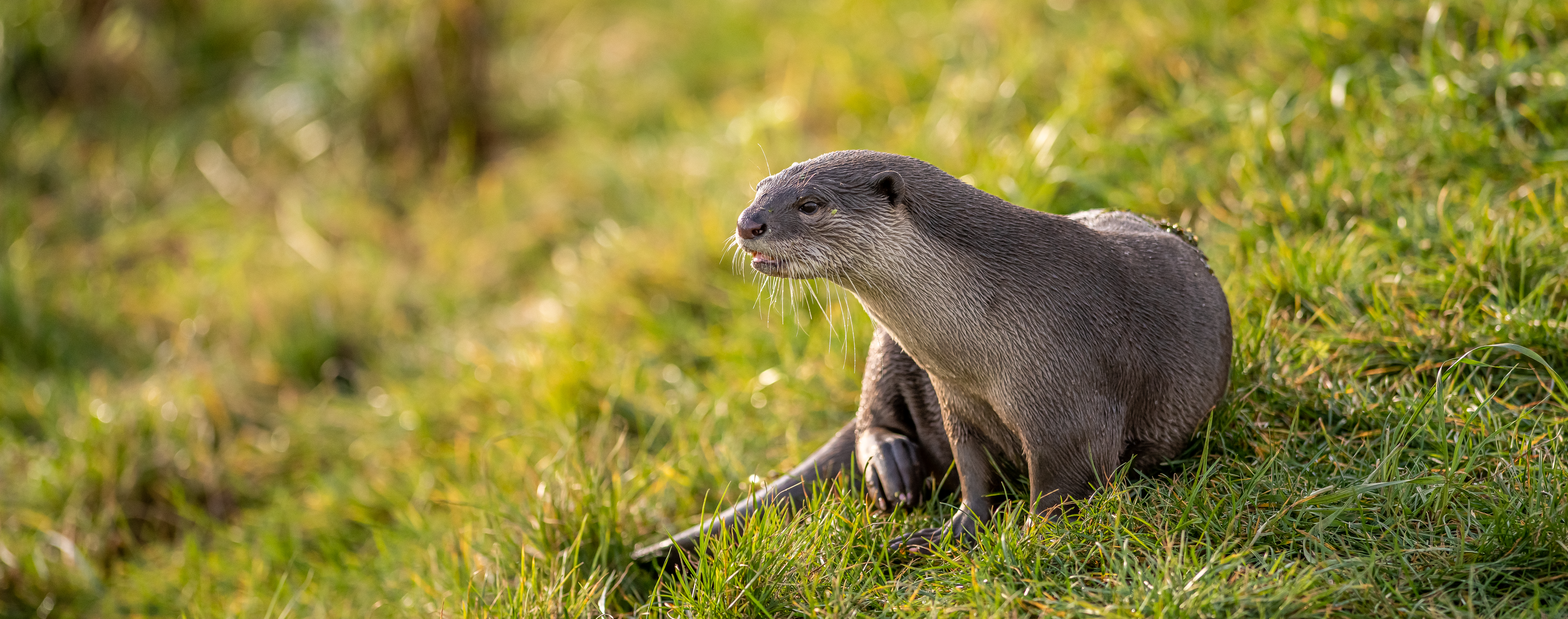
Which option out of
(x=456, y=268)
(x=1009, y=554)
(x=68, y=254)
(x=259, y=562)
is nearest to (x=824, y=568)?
(x=1009, y=554)

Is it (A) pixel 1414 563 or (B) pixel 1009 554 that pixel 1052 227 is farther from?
(A) pixel 1414 563

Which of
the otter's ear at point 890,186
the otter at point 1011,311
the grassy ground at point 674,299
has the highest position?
the otter's ear at point 890,186

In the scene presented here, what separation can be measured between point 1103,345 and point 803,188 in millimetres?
608

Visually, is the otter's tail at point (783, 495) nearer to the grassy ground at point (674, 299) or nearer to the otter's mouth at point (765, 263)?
the grassy ground at point (674, 299)

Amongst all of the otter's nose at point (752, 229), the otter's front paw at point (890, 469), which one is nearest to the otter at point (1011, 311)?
the otter's nose at point (752, 229)

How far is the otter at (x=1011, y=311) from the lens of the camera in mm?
2076

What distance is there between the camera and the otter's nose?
82.2 inches

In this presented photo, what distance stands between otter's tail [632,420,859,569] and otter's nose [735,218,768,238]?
0.57 m

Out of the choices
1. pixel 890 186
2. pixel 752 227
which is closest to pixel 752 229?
pixel 752 227

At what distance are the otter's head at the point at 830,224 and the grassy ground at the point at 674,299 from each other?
1.70 feet

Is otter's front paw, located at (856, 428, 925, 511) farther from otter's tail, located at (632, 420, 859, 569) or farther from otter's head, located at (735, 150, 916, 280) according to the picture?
otter's head, located at (735, 150, 916, 280)

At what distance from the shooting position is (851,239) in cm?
208

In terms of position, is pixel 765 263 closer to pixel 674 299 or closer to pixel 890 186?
pixel 890 186

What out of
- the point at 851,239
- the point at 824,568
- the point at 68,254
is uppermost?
the point at 851,239
